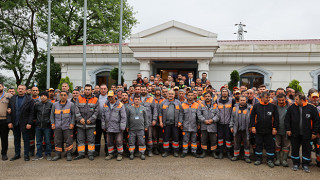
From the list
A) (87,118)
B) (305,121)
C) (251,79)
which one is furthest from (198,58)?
(87,118)

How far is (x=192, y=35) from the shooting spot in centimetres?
1214

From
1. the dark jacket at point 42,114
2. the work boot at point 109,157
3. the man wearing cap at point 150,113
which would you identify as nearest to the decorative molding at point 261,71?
the man wearing cap at point 150,113

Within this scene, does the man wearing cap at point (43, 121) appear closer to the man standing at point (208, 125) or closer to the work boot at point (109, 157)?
the work boot at point (109, 157)

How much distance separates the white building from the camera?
1200cm

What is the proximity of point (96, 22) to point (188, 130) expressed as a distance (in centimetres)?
2321

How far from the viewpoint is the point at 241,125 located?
19.9ft

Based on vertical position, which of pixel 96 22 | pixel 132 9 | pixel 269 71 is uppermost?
pixel 132 9

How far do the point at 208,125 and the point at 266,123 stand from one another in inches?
58.7

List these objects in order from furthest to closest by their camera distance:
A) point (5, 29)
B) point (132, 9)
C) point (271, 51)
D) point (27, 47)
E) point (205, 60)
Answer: point (132, 9)
point (27, 47)
point (5, 29)
point (271, 51)
point (205, 60)

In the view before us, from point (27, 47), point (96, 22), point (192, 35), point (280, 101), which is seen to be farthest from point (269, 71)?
point (27, 47)

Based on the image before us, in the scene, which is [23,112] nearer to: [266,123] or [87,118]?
[87,118]

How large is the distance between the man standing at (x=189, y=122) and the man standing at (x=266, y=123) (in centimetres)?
145

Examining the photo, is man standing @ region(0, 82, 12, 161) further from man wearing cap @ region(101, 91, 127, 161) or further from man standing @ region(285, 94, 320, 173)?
man standing @ region(285, 94, 320, 173)

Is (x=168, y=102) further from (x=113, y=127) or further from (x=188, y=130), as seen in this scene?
(x=113, y=127)
